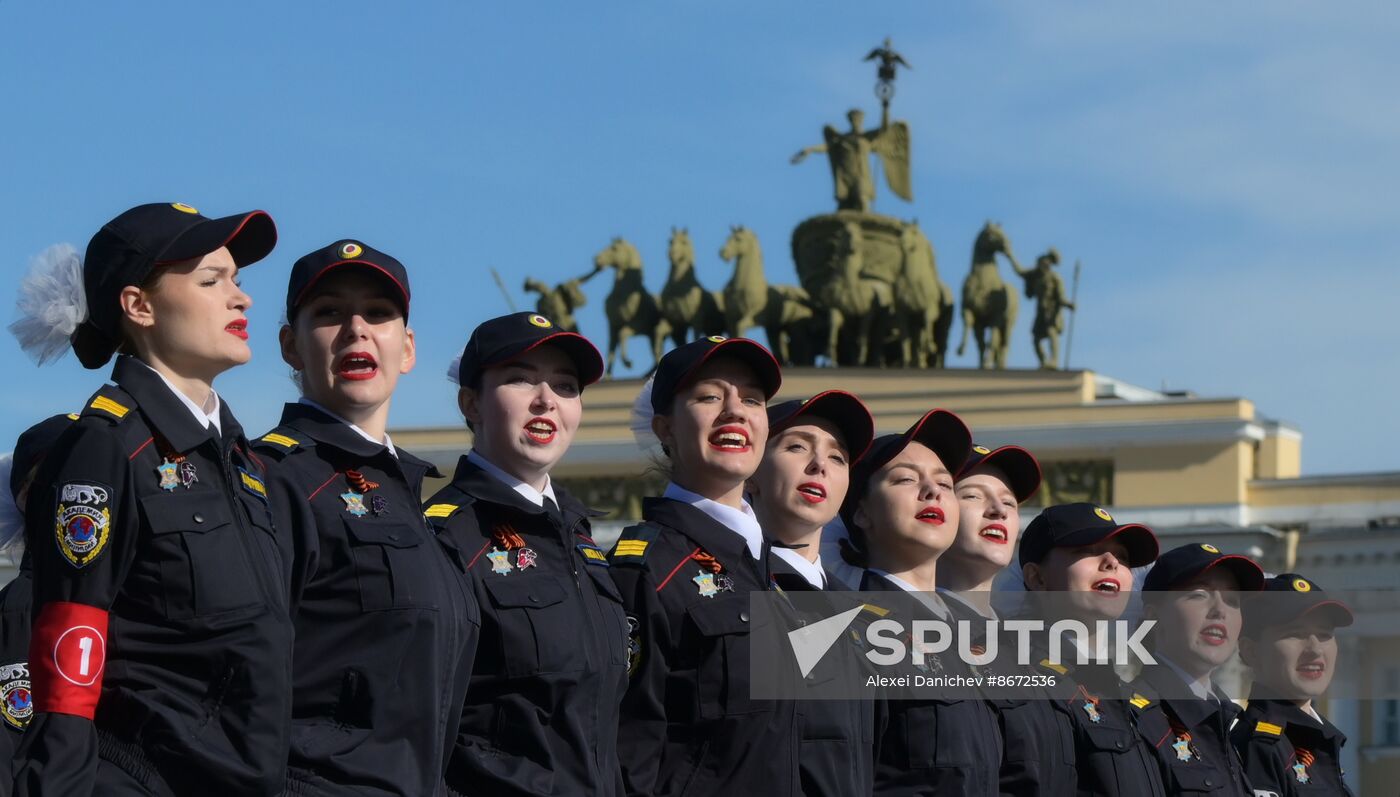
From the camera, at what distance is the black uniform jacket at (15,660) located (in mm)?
4238

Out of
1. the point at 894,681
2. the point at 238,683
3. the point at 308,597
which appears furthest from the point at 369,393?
the point at 894,681

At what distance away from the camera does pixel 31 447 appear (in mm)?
5355

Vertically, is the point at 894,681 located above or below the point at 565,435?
below

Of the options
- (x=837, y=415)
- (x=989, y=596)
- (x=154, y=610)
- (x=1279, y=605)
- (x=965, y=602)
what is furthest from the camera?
(x=1279, y=605)

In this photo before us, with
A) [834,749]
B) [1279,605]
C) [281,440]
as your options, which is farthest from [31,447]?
[1279,605]

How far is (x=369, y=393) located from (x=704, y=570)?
0.99 m

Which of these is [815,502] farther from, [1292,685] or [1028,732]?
[1292,685]

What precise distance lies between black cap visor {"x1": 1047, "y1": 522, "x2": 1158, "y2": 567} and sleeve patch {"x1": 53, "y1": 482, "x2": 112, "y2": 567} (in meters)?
3.79

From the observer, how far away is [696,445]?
219 inches

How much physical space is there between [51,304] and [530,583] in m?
1.17

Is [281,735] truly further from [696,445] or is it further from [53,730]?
[696,445]

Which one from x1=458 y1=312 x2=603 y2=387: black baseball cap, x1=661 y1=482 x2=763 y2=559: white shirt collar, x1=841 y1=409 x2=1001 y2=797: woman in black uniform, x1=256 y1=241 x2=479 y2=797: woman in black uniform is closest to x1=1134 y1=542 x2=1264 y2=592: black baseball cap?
x1=841 y1=409 x2=1001 y2=797: woman in black uniform

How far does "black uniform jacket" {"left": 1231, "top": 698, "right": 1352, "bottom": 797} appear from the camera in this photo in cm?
780

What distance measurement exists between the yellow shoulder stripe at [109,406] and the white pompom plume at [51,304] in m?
0.23
